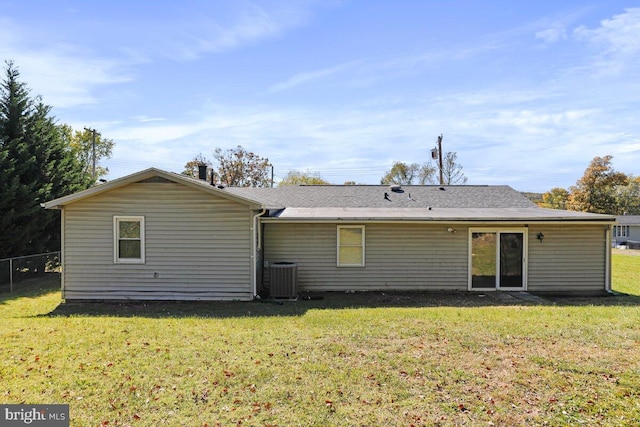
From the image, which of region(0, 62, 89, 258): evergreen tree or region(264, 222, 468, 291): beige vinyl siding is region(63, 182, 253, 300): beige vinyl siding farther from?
region(0, 62, 89, 258): evergreen tree

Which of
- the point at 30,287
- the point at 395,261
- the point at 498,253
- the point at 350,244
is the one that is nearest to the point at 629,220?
the point at 498,253

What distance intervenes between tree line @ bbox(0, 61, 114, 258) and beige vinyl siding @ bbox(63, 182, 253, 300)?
6084 mm

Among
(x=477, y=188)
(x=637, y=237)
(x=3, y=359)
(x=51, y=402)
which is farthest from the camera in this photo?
(x=637, y=237)

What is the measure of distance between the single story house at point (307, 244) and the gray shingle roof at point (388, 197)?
124 mm

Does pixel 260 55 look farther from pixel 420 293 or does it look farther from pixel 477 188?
pixel 477 188

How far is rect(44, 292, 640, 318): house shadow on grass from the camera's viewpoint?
350 inches

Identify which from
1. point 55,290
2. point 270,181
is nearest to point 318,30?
point 55,290

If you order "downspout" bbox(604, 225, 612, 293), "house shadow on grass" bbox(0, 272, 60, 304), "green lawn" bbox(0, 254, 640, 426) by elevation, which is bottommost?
"house shadow on grass" bbox(0, 272, 60, 304)

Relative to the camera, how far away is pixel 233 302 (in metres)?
10.1

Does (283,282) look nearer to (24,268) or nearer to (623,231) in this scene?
(24,268)

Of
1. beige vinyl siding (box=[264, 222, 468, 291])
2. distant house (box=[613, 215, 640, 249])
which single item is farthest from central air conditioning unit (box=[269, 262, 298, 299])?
distant house (box=[613, 215, 640, 249])

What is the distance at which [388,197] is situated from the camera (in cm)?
1493

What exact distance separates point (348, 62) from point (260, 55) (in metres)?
2.85

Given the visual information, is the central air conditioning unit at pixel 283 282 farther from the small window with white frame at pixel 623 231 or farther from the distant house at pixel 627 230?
the small window with white frame at pixel 623 231
